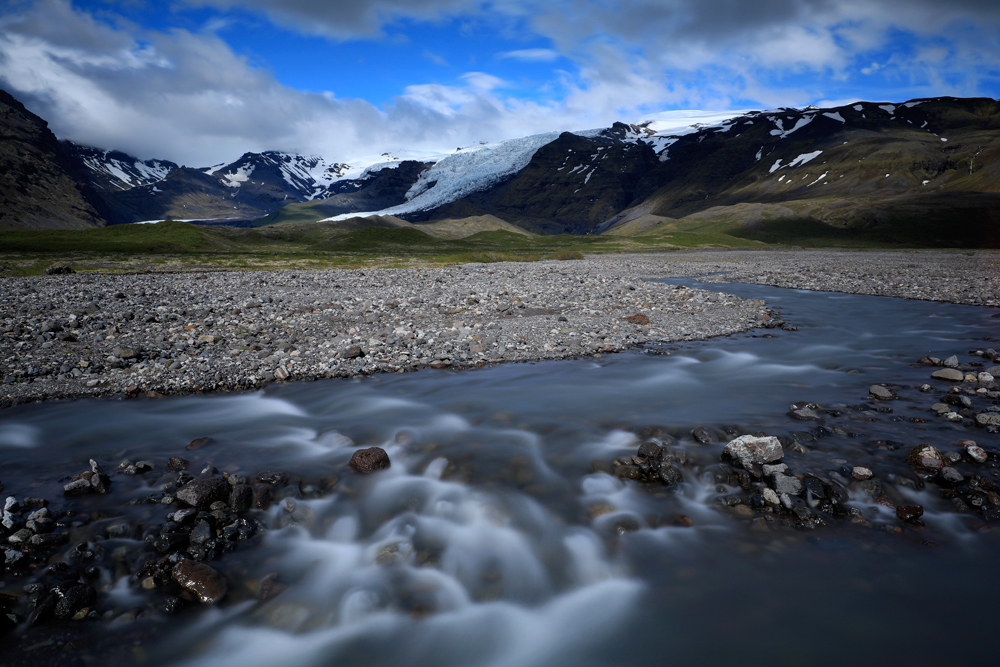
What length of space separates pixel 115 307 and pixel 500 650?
64.3ft

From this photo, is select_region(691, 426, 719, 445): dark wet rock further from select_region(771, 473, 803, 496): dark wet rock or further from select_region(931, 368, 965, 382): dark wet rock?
select_region(931, 368, 965, 382): dark wet rock

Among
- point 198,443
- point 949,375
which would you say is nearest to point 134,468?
point 198,443

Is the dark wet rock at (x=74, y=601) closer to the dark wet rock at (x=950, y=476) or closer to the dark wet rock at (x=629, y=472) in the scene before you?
the dark wet rock at (x=629, y=472)

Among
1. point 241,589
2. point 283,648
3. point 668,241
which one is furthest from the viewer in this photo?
point 668,241

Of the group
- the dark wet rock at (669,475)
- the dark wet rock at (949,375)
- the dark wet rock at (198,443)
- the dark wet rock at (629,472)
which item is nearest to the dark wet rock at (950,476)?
the dark wet rock at (669,475)

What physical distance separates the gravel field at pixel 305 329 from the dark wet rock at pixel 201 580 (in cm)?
706

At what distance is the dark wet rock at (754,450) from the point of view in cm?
738

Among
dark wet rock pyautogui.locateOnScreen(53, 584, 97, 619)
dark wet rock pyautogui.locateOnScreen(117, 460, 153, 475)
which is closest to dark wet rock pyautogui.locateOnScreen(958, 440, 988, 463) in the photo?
dark wet rock pyautogui.locateOnScreen(53, 584, 97, 619)

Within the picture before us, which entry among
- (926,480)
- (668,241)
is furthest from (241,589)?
(668,241)

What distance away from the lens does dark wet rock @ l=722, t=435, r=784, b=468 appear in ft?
24.2

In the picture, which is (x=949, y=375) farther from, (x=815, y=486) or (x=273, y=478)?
(x=273, y=478)

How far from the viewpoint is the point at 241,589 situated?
550cm

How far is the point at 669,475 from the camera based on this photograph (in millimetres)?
7453

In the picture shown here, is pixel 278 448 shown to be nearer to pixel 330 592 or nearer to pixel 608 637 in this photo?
pixel 330 592
